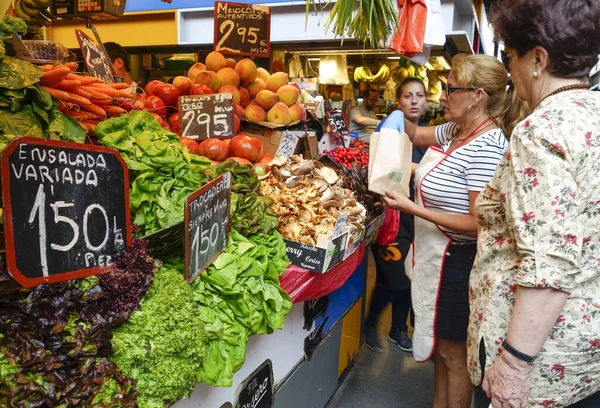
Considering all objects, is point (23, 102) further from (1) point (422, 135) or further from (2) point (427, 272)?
(1) point (422, 135)

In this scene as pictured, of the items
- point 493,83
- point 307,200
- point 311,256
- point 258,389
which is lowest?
point 258,389

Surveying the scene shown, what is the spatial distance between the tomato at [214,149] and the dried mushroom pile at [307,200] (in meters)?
0.29

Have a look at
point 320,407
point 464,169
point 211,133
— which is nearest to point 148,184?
point 211,133

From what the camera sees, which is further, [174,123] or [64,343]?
[174,123]

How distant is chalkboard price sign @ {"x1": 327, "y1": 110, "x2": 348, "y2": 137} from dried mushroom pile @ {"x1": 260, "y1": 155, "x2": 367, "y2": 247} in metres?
0.90

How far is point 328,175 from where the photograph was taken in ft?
9.21

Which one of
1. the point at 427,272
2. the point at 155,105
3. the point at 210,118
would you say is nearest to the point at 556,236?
the point at 427,272

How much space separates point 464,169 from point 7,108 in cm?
189

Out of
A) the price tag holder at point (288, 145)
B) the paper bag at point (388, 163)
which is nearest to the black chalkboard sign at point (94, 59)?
the price tag holder at point (288, 145)

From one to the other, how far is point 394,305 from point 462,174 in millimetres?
2043

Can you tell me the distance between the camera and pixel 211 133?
2.88m

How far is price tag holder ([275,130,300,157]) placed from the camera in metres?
3.15

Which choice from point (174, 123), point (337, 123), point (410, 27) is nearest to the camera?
point (174, 123)

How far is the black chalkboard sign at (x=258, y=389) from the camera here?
1904mm
